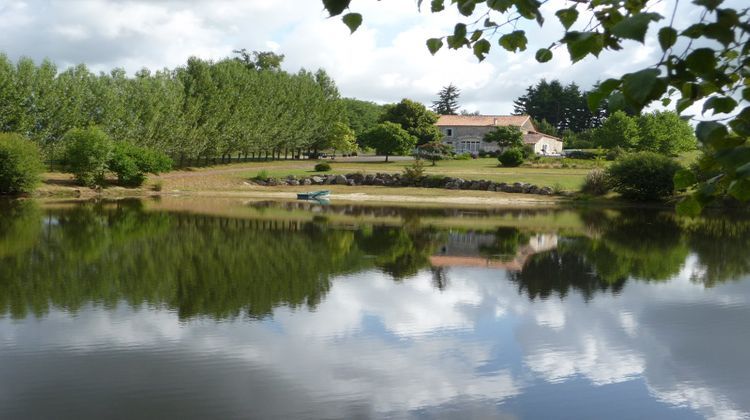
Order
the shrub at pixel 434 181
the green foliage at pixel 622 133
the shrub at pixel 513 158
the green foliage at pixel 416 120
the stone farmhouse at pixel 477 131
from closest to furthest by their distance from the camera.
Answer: the shrub at pixel 434 181, the shrub at pixel 513 158, the green foliage at pixel 622 133, the green foliage at pixel 416 120, the stone farmhouse at pixel 477 131

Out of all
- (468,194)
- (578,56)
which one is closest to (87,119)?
(468,194)

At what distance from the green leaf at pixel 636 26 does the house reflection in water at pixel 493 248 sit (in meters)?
18.1

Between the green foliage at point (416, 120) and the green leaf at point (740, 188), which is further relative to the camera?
the green foliage at point (416, 120)

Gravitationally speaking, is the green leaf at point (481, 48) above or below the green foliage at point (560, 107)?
below

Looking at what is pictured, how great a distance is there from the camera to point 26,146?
145 feet

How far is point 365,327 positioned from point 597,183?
43.0 m

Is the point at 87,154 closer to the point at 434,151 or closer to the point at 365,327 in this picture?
the point at 434,151

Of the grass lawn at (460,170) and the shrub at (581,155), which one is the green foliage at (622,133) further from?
the grass lawn at (460,170)

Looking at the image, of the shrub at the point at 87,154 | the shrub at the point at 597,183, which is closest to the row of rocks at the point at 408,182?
the shrub at the point at 597,183

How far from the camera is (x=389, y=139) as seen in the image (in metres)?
75.9

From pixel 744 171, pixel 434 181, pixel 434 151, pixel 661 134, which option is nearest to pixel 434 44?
pixel 744 171

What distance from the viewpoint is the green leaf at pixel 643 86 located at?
1888 millimetres

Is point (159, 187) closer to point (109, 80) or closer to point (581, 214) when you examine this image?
point (109, 80)

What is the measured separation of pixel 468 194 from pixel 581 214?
12.4 metres
